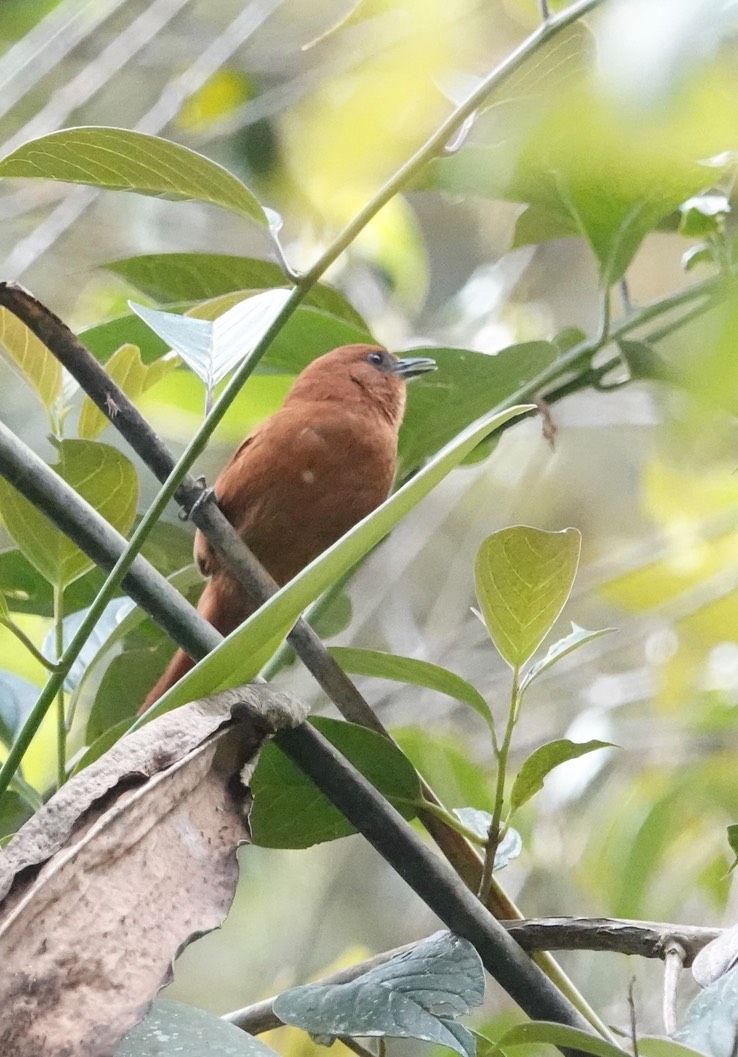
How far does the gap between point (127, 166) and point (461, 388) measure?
483mm

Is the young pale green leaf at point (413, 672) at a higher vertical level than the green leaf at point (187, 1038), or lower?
higher

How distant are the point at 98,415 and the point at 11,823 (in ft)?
1.31

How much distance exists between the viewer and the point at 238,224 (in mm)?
4281

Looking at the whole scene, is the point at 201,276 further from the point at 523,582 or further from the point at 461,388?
the point at 523,582

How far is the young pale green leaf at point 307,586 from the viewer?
0.63 meters

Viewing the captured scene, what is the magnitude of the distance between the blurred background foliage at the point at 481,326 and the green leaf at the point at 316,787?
28 cm

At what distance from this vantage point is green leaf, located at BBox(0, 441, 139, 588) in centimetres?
86

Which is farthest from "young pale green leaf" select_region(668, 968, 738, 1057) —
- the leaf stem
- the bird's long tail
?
the bird's long tail

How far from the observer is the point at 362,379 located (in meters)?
1.89

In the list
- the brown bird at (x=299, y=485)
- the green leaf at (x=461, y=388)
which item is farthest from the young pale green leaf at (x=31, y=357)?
the brown bird at (x=299, y=485)

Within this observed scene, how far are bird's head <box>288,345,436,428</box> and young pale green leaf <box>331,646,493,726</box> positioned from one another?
863 millimetres

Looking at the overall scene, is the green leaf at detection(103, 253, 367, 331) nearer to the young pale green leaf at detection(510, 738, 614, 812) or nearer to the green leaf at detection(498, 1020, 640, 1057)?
the young pale green leaf at detection(510, 738, 614, 812)

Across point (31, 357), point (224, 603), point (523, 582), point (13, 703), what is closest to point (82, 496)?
point (31, 357)

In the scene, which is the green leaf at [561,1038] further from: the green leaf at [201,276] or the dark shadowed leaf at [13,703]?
the green leaf at [201,276]
